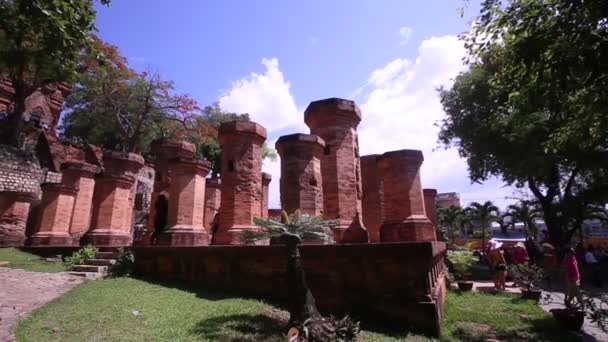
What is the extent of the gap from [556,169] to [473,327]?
1632cm

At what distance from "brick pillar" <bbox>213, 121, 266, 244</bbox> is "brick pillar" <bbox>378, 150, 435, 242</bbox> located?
3.91 meters

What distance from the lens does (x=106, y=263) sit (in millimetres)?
8914

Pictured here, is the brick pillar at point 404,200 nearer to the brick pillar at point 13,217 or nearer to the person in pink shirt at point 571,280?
the person in pink shirt at point 571,280

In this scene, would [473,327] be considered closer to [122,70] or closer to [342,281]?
[342,281]

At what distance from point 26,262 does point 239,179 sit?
7.11 metres

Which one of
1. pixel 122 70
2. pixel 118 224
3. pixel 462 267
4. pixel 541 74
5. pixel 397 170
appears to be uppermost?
pixel 122 70

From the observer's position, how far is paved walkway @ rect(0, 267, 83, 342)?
16.5 feet

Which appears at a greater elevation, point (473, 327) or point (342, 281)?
point (342, 281)

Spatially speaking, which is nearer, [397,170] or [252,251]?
[252,251]

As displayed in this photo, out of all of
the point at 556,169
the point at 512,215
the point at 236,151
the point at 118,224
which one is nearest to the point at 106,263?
the point at 118,224

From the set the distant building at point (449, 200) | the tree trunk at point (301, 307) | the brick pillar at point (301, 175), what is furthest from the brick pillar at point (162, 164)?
the distant building at point (449, 200)

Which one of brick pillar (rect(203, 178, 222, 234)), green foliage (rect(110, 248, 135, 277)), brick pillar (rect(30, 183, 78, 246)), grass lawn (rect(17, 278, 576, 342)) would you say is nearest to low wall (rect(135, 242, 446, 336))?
grass lawn (rect(17, 278, 576, 342))

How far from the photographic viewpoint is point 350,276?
583 cm

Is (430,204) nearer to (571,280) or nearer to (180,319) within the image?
(571,280)
